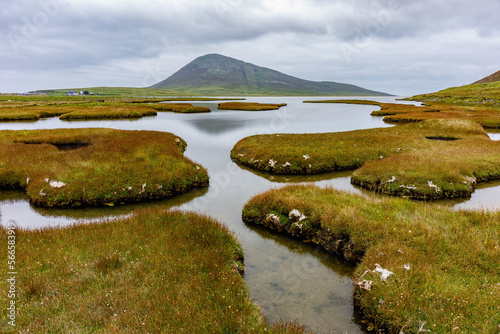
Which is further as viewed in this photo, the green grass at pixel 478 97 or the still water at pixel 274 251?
the green grass at pixel 478 97

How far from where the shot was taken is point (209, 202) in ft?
56.8

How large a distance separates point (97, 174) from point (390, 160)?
22239 mm

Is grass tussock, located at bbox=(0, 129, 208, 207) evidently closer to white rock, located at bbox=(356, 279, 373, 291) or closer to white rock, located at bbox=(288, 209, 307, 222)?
white rock, located at bbox=(288, 209, 307, 222)

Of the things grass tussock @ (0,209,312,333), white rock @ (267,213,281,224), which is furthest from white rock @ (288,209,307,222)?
grass tussock @ (0,209,312,333)

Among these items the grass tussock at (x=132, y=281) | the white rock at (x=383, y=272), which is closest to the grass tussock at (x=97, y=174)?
the grass tussock at (x=132, y=281)

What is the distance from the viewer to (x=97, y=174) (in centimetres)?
1780

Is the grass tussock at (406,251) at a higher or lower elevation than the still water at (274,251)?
higher

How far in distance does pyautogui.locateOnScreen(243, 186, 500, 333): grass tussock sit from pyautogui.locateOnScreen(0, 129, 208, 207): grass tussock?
23.4ft

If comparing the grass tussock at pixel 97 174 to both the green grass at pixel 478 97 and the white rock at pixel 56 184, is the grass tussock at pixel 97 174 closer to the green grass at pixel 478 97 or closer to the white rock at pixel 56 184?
the white rock at pixel 56 184

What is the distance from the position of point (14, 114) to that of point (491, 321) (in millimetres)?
83027

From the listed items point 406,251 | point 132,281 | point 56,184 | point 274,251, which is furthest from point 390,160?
point 56,184

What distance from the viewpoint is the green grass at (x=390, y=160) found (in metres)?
18.3

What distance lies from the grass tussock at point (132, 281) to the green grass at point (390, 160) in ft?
44.7

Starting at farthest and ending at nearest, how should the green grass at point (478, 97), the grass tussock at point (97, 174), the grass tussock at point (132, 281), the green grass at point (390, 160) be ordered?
the green grass at point (478, 97) → the green grass at point (390, 160) → the grass tussock at point (97, 174) → the grass tussock at point (132, 281)
